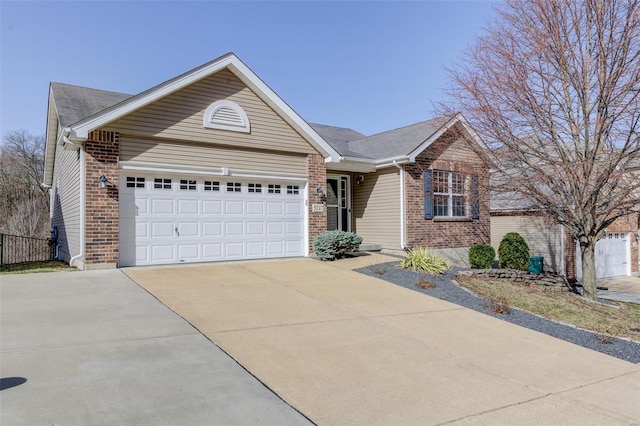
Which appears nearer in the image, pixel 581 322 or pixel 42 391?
pixel 42 391

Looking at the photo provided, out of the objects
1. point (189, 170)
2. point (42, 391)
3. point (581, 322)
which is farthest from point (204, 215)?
point (581, 322)

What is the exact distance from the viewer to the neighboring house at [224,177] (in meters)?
9.94

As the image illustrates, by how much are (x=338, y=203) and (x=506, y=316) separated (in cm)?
888

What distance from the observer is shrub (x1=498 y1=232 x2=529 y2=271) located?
14211 millimetres

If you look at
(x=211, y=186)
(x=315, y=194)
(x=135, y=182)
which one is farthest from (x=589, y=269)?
(x=135, y=182)

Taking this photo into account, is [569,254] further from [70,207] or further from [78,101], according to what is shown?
[78,101]

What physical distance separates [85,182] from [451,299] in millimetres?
8508

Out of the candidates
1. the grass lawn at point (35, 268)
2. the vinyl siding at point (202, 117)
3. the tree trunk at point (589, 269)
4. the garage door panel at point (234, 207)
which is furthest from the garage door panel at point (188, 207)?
the tree trunk at point (589, 269)

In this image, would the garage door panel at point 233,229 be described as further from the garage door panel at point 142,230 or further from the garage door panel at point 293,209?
the garage door panel at point 142,230

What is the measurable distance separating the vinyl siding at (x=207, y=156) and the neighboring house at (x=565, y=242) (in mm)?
7981

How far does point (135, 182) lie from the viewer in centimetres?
1038

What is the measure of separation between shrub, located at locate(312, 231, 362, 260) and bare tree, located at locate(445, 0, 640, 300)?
4288 millimetres

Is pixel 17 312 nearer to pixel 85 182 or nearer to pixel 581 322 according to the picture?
pixel 85 182

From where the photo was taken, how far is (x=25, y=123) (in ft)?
112
